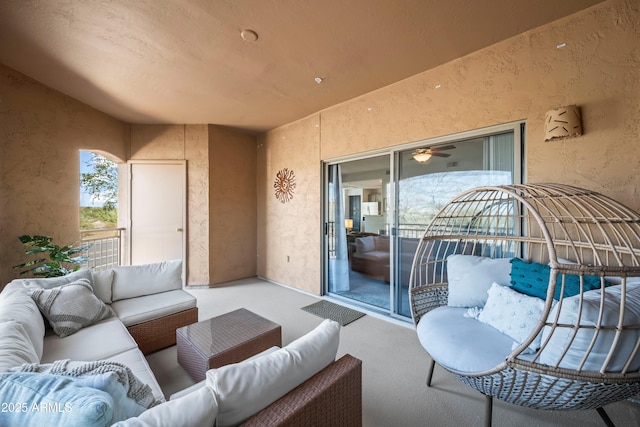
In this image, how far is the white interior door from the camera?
14.0ft

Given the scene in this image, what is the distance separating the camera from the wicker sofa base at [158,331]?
222 cm

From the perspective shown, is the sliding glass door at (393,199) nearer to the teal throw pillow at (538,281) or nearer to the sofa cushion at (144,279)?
the teal throw pillow at (538,281)

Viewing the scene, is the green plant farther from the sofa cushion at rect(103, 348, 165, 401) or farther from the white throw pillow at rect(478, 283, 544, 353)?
the white throw pillow at rect(478, 283, 544, 353)

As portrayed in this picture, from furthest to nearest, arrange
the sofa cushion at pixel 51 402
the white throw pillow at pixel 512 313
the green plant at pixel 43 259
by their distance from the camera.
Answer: the green plant at pixel 43 259
the white throw pillow at pixel 512 313
the sofa cushion at pixel 51 402

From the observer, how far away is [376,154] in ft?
10.6

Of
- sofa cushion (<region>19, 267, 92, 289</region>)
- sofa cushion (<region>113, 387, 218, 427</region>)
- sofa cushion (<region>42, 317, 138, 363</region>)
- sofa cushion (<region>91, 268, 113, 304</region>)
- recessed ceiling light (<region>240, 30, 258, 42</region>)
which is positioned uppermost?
recessed ceiling light (<region>240, 30, 258, 42</region>)

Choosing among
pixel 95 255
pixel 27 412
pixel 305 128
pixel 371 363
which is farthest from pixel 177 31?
pixel 95 255

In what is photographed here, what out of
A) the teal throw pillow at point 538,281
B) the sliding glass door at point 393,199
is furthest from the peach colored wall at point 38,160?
the teal throw pillow at point 538,281

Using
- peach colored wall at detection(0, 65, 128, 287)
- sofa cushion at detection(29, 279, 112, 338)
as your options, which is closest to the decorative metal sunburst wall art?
peach colored wall at detection(0, 65, 128, 287)

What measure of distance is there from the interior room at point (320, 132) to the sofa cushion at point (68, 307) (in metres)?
0.68

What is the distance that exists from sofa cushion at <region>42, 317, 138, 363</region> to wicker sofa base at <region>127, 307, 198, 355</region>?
0.32 m

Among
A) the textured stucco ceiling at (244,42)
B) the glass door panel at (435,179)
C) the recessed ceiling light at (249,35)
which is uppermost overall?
the textured stucco ceiling at (244,42)

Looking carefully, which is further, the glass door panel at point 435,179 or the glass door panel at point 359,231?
the glass door panel at point 359,231

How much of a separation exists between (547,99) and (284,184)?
11.3 feet
